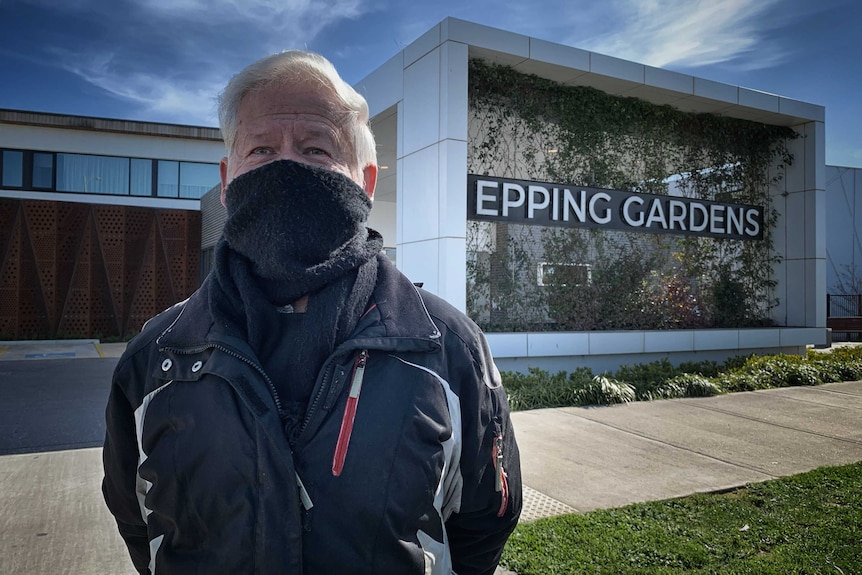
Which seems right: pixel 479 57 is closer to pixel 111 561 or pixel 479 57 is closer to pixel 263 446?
pixel 111 561

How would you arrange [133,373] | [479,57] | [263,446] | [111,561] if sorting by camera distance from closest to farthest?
[263,446] → [133,373] → [111,561] → [479,57]

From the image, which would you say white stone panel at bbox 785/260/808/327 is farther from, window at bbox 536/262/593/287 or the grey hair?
the grey hair

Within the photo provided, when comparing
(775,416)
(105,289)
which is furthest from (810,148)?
(105,289)

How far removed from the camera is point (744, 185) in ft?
39.0

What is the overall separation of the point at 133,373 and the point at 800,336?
12.5 m

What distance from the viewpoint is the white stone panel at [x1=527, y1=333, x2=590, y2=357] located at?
8.59 m

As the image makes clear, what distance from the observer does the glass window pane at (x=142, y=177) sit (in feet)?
66.2

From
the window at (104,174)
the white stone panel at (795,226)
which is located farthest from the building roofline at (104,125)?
the white stone panel at (795,226)

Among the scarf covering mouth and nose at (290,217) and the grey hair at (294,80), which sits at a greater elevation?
the grey hair at (294,80)

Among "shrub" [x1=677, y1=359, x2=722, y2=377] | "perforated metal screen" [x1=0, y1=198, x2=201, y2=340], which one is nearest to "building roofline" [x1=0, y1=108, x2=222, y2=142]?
"perforated metal screen" [x1=0, y1=198, x2=201, y2=340]

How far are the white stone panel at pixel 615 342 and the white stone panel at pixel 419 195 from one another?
312 cm

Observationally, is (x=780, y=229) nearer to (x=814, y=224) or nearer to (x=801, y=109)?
(x=814, y=224)

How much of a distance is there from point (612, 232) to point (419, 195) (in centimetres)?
389

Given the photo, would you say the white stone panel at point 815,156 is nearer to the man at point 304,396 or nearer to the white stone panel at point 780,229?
the white stone panel at point 780,229
